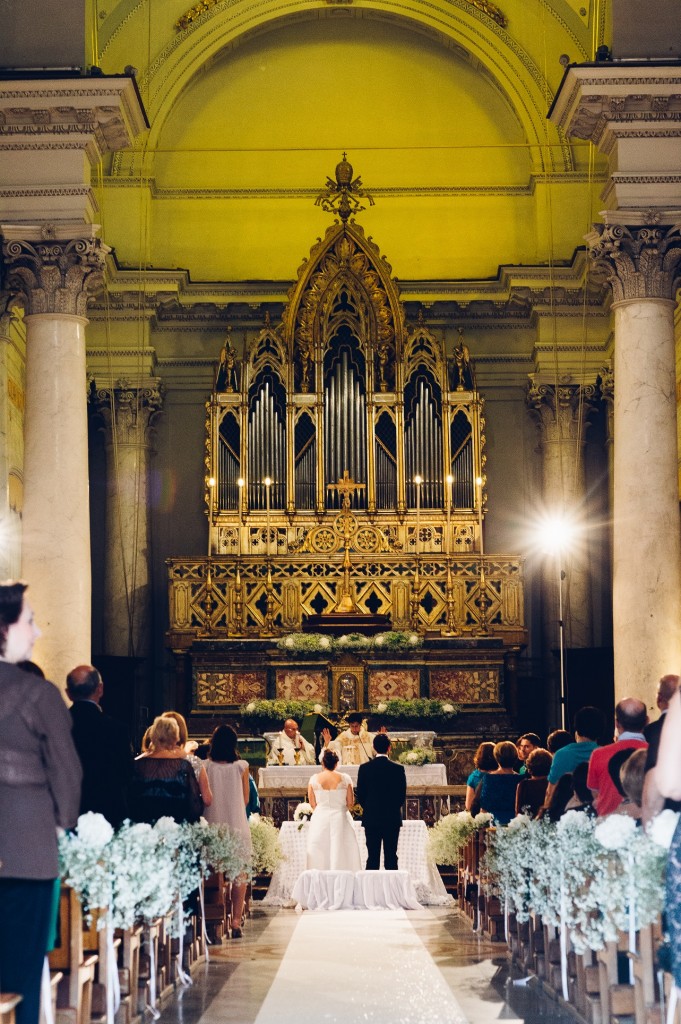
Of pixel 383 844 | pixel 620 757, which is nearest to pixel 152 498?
pixel 383 844

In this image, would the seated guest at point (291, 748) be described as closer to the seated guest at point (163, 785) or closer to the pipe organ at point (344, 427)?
the pipe organ at point (344, 427)

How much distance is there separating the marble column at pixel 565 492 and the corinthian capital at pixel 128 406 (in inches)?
227

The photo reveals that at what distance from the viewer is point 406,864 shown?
650 inches

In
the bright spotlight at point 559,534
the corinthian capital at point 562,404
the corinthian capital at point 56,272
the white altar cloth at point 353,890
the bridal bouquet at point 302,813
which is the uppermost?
the corinthian capital at point 56,272

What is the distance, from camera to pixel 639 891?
807 centimetres

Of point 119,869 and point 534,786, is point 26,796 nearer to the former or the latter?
point 119,869

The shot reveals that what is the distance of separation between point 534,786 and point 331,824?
3.67 metres

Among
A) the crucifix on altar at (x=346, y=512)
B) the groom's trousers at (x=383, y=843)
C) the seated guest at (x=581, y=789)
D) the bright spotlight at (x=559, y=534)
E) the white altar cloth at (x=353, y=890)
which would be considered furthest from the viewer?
the bright spotlight at (x=559, y=534)

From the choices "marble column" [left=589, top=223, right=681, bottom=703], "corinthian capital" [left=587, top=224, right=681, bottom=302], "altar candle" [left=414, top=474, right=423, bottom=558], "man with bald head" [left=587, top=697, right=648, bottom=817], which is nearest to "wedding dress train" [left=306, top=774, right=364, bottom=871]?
"marble column" [left=589, top=223, right=681, bottom=703]

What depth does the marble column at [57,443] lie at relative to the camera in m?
16.2

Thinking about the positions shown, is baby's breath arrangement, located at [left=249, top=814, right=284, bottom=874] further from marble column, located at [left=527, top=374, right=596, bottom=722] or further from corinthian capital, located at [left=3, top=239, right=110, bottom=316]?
marble column, located at [left=527, top=374, right=596, bottom=722]

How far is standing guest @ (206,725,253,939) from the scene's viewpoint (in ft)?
43.1

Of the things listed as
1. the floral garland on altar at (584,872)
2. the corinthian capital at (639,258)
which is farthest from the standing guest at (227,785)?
the corinthian capital at (639,258)

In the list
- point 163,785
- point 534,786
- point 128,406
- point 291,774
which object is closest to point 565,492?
point 128,406
